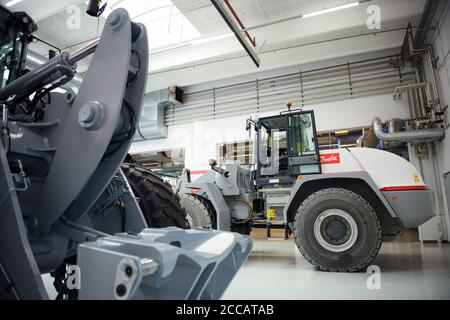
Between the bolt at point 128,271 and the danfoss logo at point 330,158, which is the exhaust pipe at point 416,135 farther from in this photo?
the bolt at point 128,271

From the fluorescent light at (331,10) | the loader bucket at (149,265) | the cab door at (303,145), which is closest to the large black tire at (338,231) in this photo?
the cab door at (303,145)

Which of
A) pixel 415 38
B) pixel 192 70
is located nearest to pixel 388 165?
pixel 415 38

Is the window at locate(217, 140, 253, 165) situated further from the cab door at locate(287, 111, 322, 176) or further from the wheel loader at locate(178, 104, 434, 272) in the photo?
the cab door at locate(287, 111, 322, 176)

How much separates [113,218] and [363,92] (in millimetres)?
7974

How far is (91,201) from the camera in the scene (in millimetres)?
1458

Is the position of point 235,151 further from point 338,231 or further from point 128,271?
point 128,271

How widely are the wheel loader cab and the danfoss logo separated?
7 centimetres

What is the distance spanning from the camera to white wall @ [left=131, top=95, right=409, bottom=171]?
775 centimetres

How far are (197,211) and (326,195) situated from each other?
2264 millimetres

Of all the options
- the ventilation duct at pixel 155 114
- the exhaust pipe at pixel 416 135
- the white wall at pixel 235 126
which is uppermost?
the ventilation duct at pixel 155 114

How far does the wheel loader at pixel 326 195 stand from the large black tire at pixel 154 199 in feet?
7.13

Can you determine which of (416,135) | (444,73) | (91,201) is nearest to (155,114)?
(416,135)

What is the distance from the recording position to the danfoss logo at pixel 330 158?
14.0ft

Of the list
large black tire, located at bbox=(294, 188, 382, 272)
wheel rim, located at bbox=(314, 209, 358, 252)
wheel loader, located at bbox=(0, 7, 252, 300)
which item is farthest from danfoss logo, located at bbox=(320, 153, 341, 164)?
wheel loader, located at bbox=(0, 7, 252, 300)
